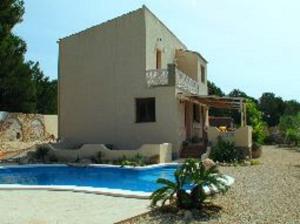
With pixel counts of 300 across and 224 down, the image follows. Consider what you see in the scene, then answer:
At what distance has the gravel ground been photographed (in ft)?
35.8

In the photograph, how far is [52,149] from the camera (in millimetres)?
28047

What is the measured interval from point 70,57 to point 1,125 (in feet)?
28.7

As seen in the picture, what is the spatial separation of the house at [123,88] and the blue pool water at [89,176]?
199 inches

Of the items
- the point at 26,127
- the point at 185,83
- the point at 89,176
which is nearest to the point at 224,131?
the point at 185,83

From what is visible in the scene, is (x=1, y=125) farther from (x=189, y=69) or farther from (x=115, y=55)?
(x=189, y=69)

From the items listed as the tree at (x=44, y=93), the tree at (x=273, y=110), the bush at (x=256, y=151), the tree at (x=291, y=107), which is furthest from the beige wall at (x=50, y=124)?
the tree at (x=273, y=110)

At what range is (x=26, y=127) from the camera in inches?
1567

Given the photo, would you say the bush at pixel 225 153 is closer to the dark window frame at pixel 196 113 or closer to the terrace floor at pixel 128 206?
the terrace floor at pixel 128 206

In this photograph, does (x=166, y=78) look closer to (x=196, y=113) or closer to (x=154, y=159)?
(x=154, y=159)

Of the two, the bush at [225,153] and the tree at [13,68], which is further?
the tree at [13,68]

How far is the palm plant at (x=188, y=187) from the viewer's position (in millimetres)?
11812

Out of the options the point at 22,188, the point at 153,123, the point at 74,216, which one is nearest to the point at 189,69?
the point at 153,123

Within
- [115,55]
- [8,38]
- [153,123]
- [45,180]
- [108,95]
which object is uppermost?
[8,38]

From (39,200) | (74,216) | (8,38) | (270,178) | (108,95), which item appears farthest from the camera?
(8,38)
